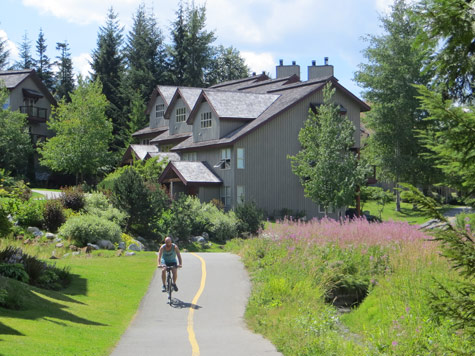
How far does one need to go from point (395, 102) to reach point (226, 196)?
56.8ft

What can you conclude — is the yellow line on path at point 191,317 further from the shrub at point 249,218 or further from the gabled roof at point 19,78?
the gabled roof at point 19,78

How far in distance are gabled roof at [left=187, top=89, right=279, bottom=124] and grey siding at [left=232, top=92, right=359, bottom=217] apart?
2.54 metres

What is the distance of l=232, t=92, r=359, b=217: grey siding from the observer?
46969 millimetres

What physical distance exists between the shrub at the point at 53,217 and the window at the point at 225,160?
54.2 ft

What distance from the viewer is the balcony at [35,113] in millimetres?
67375

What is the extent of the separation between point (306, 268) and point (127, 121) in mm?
57123

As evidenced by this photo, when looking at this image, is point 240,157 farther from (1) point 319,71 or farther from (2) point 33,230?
(1) point 319,71

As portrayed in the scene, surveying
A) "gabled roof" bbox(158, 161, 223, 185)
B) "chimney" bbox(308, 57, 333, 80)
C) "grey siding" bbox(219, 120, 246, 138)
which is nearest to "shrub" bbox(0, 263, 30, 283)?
"gabled roof" bbox(158, 161, 223, 185)

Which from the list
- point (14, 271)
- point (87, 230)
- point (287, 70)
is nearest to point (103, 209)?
point (87, 230)

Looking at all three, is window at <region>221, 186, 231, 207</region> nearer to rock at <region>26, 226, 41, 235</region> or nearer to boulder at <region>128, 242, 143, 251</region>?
boulder at <region>128, 242, 143, 251</region>

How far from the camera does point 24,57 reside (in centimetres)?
9106

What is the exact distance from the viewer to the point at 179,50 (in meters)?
77.4

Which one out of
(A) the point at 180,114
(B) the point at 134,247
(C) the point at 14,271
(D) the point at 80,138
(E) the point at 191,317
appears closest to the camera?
(E) the point at 191,317

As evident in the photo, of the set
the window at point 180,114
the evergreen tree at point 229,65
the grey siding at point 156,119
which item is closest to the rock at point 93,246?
the window at point 180,114
